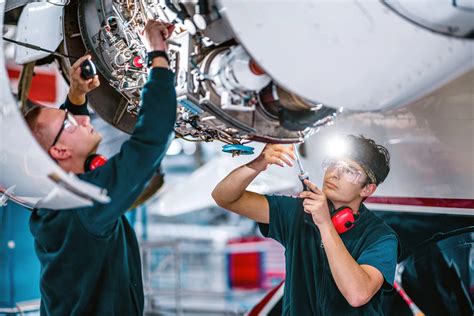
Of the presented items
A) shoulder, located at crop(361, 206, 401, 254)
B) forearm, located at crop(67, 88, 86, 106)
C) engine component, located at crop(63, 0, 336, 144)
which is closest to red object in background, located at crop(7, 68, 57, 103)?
forearm, located at crop(67, 88, 86, 106)

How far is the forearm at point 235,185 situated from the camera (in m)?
2.44

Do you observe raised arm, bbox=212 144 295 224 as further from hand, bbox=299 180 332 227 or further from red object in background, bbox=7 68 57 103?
red object in background, bbox=7 68 57 103

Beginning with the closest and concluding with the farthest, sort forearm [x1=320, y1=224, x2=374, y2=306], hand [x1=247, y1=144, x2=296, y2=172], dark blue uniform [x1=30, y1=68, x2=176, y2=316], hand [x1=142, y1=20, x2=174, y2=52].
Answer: dark blue uniform [x1=30, y1=68, x2=176, y2=316] < hand [x1=142, y1=20, x2=174, y2=52] < forearm [x1=320, y1=224, x2=374, y2=306] < hand [x1=247, y1=144, x2=296, y2=172]

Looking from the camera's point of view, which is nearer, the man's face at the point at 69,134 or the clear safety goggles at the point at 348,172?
the man's face at the point at 69,134

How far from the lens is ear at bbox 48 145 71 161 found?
78.4 inches

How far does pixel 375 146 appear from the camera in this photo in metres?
2.50

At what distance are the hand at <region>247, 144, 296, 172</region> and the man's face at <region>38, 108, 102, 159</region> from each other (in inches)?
24.7

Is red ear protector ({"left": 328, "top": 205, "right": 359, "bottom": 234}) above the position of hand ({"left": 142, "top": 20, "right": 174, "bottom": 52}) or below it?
below

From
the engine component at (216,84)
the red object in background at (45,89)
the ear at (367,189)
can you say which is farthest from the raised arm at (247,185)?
the red object in background at (45,89)

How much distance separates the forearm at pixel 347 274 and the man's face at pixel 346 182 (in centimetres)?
23

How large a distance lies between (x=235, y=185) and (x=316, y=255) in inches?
15.5

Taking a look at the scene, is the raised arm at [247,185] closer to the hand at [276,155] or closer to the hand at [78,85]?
the hand at [276,155]

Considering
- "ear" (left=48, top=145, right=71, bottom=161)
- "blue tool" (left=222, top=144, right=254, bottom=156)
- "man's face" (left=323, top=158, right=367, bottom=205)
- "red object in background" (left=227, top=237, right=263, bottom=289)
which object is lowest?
"red object in background" (left=227, top=237, right=263, bottom=289)

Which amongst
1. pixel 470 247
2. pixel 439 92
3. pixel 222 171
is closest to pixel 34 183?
pixel 439 92
